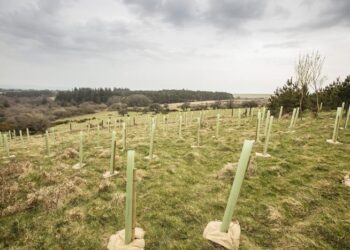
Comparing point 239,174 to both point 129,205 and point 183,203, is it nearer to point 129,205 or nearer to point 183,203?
point 129,205

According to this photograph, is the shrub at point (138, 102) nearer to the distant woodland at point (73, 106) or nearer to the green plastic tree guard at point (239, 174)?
the distant woodland at point (73, 106)

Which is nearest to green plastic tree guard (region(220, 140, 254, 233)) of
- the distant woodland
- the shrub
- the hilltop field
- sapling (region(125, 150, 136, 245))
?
the hilltop field

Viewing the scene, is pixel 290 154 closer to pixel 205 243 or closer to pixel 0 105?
pixel 205 243

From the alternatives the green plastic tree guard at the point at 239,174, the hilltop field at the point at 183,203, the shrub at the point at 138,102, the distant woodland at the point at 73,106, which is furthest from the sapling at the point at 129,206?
the shrub at the point at 138,102

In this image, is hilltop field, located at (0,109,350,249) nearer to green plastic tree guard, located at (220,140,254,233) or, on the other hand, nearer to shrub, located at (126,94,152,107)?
green plastic tree guard, located at (220,140,254,233)

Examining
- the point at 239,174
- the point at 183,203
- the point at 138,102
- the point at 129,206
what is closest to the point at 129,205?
the point at 129,206

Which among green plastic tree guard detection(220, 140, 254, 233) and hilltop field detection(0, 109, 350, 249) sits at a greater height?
green plastic tree guard detection(220, 140, 254, 233)

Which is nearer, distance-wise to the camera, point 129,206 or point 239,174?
point 239,174

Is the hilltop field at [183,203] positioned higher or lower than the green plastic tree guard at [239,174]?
lower

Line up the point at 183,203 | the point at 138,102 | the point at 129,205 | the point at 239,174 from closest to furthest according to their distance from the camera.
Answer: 1. the point at 239,174
2. the point at 129,205
3. the point at 183,203
4. the point at 138,102

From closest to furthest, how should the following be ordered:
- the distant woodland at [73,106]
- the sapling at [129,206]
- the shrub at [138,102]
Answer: the sapling at [129,206]
the distant woodland at [73,106]
the shrub at [138,102]

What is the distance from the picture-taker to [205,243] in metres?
3.93

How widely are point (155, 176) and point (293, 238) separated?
15.5 ft

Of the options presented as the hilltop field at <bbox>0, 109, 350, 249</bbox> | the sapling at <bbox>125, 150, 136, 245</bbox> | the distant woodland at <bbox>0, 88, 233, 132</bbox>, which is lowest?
the distant woodland at <bbox>0, 88, 233, 132</bbox>
